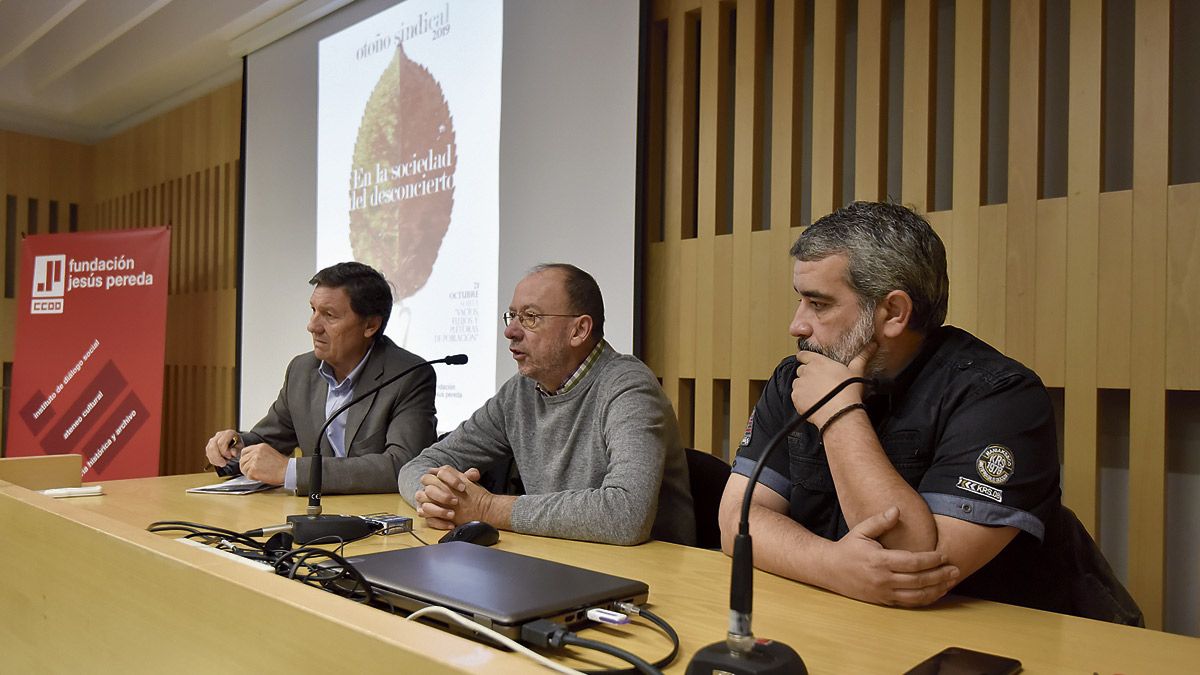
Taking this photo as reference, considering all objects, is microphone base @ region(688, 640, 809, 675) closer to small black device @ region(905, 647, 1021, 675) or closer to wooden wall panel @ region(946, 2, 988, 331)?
small black device @ region(905, 647, 1021, 675)

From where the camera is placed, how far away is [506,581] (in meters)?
1.15

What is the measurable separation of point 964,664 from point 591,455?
3.79 feet

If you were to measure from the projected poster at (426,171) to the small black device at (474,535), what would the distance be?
2057mm

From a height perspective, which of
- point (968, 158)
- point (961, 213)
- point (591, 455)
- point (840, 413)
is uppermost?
point (968, 158)

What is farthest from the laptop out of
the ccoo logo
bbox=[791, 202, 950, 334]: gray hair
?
the ccoo logo

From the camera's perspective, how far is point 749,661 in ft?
2.77

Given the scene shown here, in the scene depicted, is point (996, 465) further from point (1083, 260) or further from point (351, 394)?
point (351, 394)

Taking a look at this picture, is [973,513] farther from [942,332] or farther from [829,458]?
[942,332]

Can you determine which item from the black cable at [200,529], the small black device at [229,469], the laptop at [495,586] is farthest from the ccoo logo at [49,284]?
the laptop at [495,586]

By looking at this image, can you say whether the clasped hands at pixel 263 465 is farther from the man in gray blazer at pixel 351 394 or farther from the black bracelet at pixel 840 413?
the black bracelet at pixel 840 413

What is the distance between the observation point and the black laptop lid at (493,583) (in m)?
1.04

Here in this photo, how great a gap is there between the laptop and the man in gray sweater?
0.39 meters

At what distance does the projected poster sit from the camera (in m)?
3.73

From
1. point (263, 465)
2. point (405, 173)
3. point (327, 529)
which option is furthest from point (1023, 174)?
point (405, 173)
